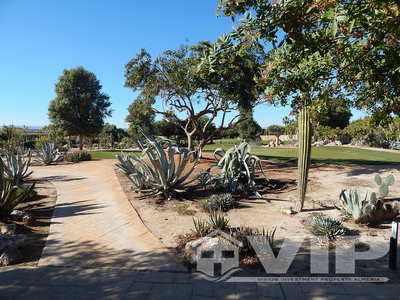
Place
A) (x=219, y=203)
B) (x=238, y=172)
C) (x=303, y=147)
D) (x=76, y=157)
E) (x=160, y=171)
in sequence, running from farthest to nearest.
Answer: (x=76, y=157)
(x=238, y=172)
(x=160, y=171)
(x=219, y=203)
(x=303, y=147)

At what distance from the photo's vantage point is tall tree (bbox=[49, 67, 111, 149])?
2394cm

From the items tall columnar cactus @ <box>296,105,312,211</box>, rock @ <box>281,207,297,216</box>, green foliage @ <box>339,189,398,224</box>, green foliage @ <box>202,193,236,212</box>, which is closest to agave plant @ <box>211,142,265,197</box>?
green foliage @ <box>202,193,236,212</box>

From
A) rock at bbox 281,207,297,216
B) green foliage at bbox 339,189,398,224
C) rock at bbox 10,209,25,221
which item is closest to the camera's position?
green foliage at bbox 339,189,398,224

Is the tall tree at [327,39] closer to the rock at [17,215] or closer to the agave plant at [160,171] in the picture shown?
the agave plant at [160,171]

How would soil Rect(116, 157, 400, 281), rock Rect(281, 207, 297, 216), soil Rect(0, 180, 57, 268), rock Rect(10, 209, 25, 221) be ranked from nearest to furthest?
soil Rect(0, 180, 57, 268), soil Rect(116, 157, 400, 281), rock Rect(10, 209, 25, 221), rock Rect(281, 207, 297, 216)

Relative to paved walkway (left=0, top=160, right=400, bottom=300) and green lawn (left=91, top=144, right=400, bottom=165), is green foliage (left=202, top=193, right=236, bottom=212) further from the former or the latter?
green lawn (left=91, top=144, right=400, bottom=165)

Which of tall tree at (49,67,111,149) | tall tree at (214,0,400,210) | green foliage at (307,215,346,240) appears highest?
tall tree at (49,67,111,149)

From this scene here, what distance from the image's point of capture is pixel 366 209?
5.30m

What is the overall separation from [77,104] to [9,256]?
23.3 meters

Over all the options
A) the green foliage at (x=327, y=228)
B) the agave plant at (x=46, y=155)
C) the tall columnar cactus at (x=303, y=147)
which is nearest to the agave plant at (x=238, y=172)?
the tall columnar cactus at (x=303, y=147)

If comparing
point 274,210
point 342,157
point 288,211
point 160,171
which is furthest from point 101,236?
point 342,157

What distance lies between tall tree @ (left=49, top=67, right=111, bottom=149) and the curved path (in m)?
18.3

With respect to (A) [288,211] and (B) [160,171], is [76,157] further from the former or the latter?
(A) [288,211]

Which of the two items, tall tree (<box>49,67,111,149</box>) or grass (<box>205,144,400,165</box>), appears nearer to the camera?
grass (<box>205,144,400,165</box>)
